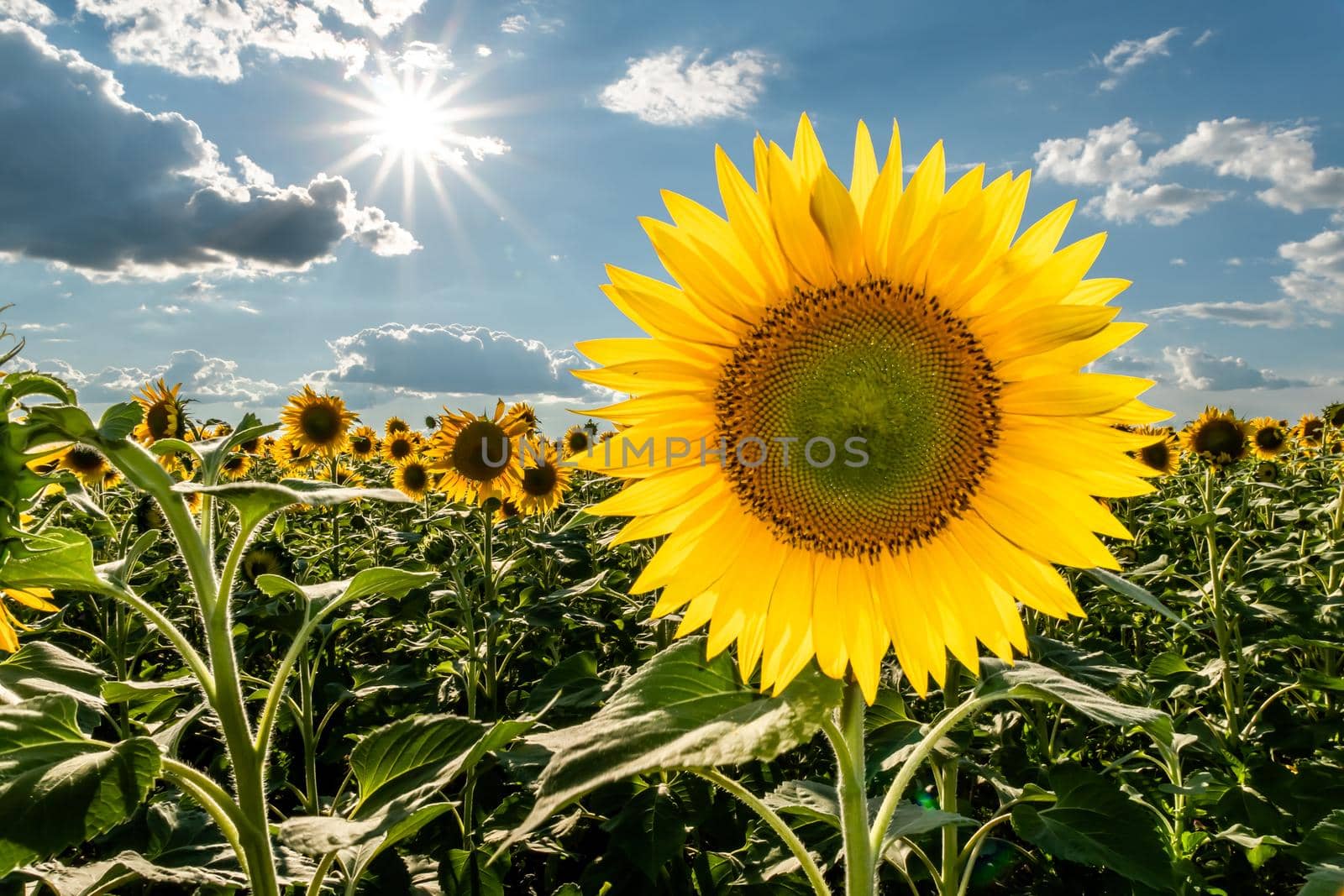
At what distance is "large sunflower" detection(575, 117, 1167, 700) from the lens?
154 cm

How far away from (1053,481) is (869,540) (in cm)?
38

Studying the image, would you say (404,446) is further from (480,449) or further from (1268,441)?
(1268,441)

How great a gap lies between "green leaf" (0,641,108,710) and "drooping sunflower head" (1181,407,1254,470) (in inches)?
347

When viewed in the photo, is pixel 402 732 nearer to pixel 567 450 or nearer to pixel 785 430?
pixel 785 430

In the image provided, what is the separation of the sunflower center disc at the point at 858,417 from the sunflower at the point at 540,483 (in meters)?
5.54

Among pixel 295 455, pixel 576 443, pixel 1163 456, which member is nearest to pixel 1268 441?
pixel 1163 456

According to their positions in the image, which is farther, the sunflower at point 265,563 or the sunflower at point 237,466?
the sunflower at point 237,466

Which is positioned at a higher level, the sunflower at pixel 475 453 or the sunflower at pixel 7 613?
the sunflower at pixel 475 453

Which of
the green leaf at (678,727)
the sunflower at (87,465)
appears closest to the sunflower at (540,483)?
the sunflower at (87,465)

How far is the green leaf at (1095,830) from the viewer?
6.34 ft

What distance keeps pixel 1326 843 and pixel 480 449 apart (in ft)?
19.0

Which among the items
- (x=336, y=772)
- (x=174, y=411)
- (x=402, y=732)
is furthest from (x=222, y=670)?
(x=174, y=411)

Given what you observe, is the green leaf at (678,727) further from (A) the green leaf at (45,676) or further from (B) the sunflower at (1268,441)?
(B) the sunflower at (1268,441)

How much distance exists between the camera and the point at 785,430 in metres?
1.69
